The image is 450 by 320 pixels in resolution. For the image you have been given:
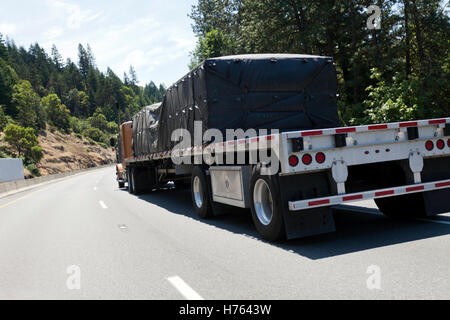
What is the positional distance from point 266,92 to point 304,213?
3.60 meters

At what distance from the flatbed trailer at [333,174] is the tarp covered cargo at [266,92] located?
4.57ft

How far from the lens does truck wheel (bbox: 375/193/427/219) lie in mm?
6763

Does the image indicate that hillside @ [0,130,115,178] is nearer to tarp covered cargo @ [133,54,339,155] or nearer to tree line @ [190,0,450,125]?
tree line @ [190,0,450,125]

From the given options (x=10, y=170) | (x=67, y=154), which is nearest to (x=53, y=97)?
(x=67, y=154)

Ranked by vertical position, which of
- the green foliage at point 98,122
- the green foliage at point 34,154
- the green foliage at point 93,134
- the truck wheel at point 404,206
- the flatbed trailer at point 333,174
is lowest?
the truck wheel at point 404,206

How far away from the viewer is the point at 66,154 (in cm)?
9069

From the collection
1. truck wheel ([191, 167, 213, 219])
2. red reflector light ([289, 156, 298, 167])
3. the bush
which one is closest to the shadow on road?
truck wheel ([191, 167, 213, 219])

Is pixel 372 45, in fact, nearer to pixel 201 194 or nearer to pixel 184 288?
pixel 201 194

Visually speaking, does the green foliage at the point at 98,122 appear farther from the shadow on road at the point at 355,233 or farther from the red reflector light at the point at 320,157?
the red reflector light at the point at 320,157

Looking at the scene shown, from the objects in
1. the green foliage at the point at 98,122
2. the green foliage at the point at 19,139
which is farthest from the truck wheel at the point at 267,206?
the green foliage at the point at 98,122

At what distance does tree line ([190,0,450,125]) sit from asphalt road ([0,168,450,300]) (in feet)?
41.4

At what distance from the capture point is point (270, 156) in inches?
235

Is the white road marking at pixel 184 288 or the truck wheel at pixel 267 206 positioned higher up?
the truck wheel at pixel 267 206

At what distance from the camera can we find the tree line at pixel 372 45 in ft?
63.6
